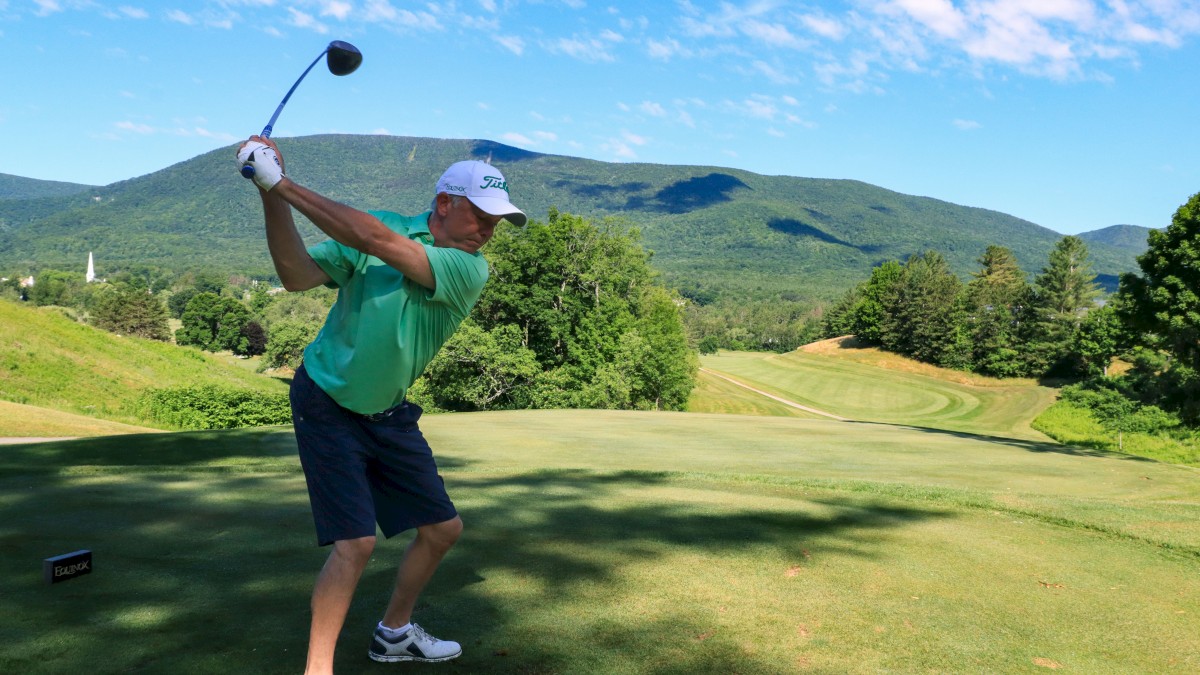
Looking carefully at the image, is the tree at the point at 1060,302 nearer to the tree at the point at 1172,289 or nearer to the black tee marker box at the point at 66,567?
the tree at the point at 1172,289

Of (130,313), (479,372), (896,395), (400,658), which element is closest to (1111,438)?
(896,395)

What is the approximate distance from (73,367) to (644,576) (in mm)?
38073

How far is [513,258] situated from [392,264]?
51271 millimetres

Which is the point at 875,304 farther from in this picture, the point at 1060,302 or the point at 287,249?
the point at 287,249

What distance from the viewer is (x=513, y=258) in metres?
54.6

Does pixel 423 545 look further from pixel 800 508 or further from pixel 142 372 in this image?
pixel 142 372

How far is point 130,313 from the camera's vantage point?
10906 centimetres

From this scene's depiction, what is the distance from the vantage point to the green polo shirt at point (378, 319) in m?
3.90

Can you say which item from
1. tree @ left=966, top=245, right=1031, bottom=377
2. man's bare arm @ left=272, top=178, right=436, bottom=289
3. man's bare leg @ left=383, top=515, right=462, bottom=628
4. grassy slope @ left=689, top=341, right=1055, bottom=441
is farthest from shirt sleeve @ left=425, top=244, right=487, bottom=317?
tree @ left=966, top=245, right=1031, bottom=377

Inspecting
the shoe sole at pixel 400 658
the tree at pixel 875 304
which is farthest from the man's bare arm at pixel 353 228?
the tree at pixel 875 304

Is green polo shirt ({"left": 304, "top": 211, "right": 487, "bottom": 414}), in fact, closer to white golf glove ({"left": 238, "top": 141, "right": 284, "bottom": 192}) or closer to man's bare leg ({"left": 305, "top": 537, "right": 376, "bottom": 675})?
white golf glove ({"left": 238, "top": 141, "right": 284, "bottom": 192})

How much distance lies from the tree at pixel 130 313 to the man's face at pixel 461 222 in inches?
4586

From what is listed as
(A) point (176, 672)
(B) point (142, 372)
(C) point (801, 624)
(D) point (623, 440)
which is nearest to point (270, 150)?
(A) point (176, 672)

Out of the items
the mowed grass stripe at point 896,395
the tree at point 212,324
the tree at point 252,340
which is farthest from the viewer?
the tree at point 252,340
